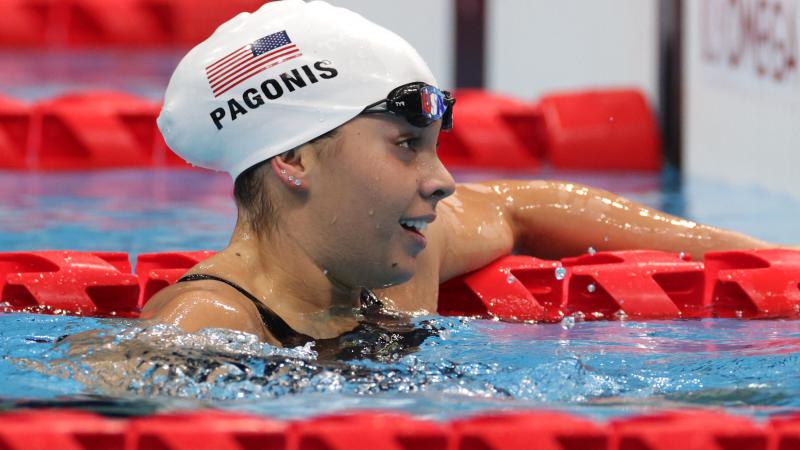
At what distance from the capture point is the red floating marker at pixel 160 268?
2785 mm

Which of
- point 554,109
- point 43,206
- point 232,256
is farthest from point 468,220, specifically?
point 554,109

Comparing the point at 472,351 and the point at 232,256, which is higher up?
the point at 232,256

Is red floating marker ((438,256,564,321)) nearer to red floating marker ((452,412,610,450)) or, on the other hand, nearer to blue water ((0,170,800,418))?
blue water ((0,170,800,418))

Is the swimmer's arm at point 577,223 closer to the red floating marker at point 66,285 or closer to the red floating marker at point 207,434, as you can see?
the red floating marker at point 66,285

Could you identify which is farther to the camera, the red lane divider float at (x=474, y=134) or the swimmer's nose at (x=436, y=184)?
the red lane divider float at (x=474, y=134)

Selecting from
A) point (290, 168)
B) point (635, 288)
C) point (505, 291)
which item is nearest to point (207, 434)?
point (290, 168)

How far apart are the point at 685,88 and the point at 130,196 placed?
240cm

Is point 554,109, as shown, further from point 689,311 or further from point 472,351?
point 472,351

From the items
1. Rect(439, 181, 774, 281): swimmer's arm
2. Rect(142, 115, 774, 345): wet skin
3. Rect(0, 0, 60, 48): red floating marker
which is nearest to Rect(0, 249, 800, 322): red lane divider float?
Rect(439, 181, 774, 281): swimmer's arm

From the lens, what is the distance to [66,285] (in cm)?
274

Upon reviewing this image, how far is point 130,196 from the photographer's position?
475 centimetres

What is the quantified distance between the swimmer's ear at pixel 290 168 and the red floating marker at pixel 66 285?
66 centimetres

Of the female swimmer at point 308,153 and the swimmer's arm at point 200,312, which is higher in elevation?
the female swimmer at point 308,153

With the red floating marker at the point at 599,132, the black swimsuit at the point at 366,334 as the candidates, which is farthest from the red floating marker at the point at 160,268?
the red floating marker at the point at 599,132
